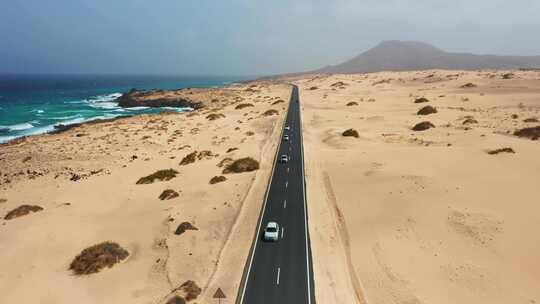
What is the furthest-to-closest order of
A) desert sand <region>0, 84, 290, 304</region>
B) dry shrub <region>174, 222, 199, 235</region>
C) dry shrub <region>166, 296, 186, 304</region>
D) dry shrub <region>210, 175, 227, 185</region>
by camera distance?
dry shrub <region>210, 175, 227, 185</region>, dry shrub <region>174, 222, 199, 235</region>, desert sand <region>0, 84, 290, 304</region>, dry shrub <region>166, 296, 186, 304</region>

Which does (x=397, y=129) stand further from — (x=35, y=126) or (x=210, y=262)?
(x=35, y=126)

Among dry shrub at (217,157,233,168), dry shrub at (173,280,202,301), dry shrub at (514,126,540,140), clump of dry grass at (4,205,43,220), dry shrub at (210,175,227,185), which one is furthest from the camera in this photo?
dry shrub at (217,157,233,168)

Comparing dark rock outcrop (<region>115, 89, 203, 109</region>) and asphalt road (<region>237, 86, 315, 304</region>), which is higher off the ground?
dark rock outcrop (<region>115, 89, 203, 109</region>)

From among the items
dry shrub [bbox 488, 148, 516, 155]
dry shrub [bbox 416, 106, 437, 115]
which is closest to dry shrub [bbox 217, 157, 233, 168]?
dry shrub [bbox 488, 148, 516, 155]

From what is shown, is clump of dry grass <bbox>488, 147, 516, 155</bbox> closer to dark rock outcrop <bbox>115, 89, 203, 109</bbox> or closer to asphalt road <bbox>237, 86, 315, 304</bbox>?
asphalt road <bbox>237, 86, 315, 304</bbox>

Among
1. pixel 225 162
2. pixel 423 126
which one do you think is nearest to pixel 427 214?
pixel 225 162

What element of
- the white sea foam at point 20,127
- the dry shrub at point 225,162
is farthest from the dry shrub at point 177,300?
the white sea foam at point 20,127
